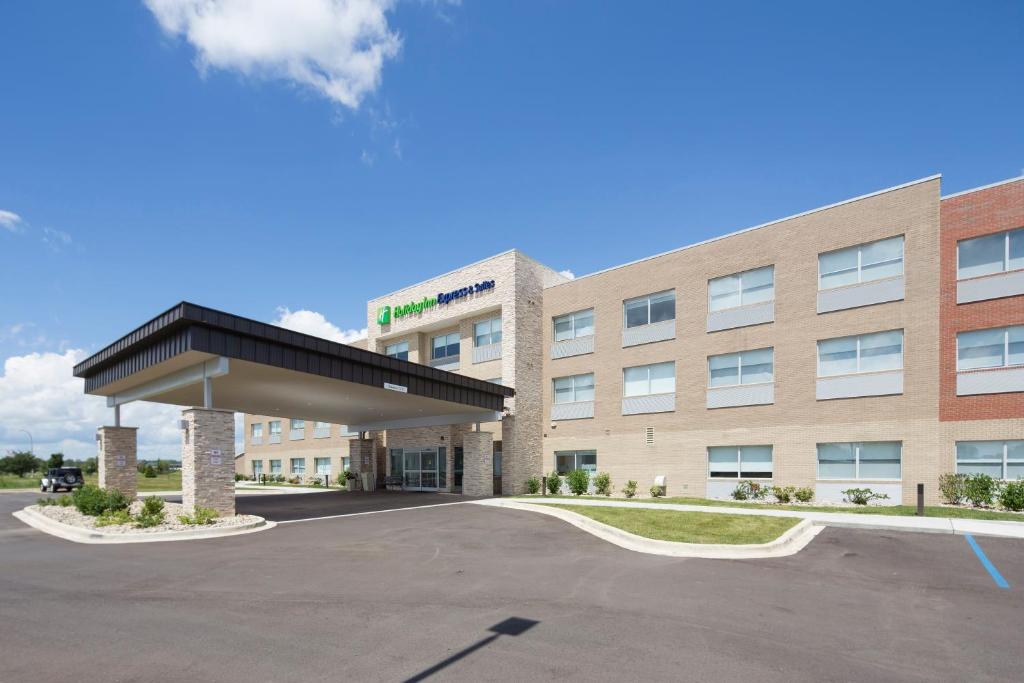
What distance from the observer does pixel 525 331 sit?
101 ft

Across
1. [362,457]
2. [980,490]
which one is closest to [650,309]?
[980,490]

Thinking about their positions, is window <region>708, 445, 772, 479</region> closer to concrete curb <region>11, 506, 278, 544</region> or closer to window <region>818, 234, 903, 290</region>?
window <region>818, 234, 903, 290</region>

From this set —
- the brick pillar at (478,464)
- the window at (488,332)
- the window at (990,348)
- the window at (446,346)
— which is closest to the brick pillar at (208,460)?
the brick pillar at (478,464)

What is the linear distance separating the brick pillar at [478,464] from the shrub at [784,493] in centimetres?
1240

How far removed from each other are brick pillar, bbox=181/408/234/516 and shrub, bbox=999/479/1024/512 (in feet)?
78.3

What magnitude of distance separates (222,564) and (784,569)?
1042 centimetres

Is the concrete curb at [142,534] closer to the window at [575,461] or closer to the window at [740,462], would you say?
the window at [575,461]

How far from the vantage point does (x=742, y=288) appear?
25484mm

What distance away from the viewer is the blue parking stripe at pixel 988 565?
969 centimetres

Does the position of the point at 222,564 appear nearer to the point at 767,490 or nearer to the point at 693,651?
the point at 693,651

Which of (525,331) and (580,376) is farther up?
(525,331)

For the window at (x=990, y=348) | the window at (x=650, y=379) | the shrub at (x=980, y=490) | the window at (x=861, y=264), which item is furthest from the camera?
the window at (x=650, y=379)

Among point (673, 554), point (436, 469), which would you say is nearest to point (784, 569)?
point (673, 554)

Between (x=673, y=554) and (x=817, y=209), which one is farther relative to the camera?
(x=817, y=209)
